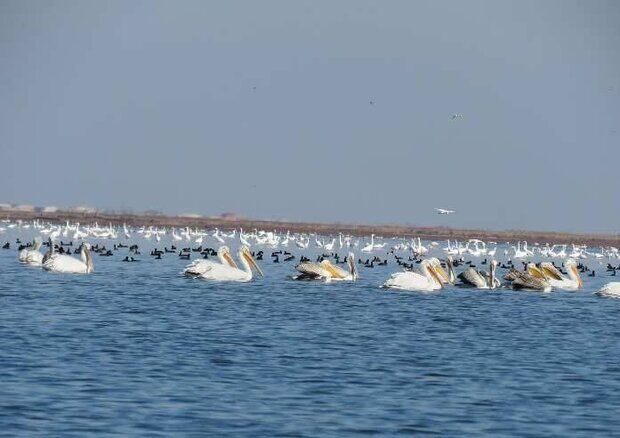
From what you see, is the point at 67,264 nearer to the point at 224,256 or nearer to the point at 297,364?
the point at 224,256

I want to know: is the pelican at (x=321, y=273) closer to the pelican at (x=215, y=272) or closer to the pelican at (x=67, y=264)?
the pelican at (x=215, y=272)

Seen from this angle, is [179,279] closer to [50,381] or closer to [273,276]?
[273,276]

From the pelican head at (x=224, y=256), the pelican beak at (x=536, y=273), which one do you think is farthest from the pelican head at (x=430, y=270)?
the pelican head at (x=224, y=256)

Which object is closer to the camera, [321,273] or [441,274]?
[321,273]

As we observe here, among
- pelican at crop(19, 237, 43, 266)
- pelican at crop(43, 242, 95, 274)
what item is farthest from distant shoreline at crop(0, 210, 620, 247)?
pelican at crop(43, 242, 95, 274)

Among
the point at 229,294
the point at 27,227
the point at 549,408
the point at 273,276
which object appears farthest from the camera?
the point at 27,227

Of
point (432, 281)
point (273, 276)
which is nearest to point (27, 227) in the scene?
point (273, 276)

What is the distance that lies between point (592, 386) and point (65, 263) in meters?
19.2

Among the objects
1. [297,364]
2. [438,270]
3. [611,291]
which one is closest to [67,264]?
[438,270]

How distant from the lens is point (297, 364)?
16891mm

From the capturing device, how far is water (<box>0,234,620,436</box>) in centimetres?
1312

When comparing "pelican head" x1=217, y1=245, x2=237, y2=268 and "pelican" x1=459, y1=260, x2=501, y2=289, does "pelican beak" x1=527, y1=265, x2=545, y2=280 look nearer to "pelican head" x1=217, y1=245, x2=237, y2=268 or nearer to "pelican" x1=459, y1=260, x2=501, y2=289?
"pelican" x1=459, y1=260, x2=501, y2=289

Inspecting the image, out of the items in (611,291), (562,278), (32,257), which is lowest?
(32,257)

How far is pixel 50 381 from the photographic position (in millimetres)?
14742
